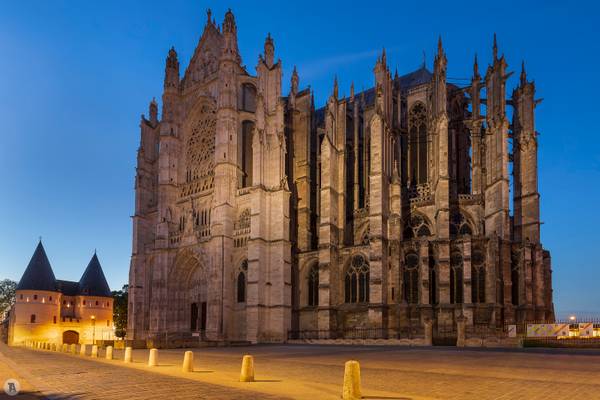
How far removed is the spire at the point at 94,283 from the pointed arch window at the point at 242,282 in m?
38.9

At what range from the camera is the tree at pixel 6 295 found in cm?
9125

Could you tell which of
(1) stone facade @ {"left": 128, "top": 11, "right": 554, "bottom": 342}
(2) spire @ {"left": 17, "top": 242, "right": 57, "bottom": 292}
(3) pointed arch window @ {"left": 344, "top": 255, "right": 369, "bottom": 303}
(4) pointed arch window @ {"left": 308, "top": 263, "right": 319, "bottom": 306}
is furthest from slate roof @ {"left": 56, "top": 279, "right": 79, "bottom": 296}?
(3) pointed arch window @ {"left": 344, "top": 255, "right": 369, "bottom": 303}

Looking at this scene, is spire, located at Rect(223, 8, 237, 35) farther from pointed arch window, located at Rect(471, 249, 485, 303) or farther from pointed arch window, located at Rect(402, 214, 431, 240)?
pointed arch window, located at Rect(471, 249, 485, 303)

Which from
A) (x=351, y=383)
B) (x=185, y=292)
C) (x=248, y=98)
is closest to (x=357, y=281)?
(x=185, y=292)

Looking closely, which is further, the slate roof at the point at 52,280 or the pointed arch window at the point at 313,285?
the slate roof at the point at 52,280

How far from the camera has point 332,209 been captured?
4109 centimetres

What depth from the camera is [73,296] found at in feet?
250

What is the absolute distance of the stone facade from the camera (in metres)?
36.3

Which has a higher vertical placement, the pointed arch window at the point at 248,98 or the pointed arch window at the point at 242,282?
the pointed arch window at the point at 248,98

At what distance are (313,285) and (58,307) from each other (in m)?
41.9

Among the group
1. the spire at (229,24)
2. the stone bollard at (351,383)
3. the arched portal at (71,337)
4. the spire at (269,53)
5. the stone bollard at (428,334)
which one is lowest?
the arched portal at (71,337)

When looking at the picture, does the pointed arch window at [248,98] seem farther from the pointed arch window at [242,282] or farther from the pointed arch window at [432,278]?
the pointed arch window at [432,278]

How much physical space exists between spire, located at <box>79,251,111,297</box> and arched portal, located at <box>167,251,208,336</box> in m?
32.4

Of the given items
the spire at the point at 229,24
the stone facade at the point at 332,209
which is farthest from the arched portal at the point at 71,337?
the spire at the point at 229,24
